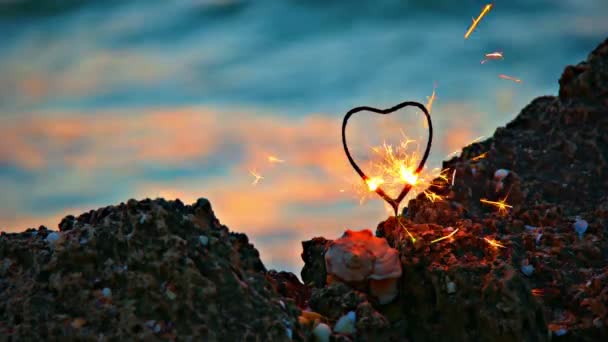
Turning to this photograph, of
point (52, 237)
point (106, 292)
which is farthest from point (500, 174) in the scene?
point (52, 237)

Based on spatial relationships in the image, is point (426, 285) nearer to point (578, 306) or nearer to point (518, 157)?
point (578, 306)

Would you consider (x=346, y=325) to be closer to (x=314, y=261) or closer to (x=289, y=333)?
(x=289, y=333)

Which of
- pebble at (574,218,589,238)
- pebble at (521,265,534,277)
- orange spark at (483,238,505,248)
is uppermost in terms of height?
pebble at (574,218,589,238)

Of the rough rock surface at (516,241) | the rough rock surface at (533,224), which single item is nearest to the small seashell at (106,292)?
the rough rock surface at (516,241)

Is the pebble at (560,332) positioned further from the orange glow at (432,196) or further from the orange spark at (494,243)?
the orange glow at (432,196)

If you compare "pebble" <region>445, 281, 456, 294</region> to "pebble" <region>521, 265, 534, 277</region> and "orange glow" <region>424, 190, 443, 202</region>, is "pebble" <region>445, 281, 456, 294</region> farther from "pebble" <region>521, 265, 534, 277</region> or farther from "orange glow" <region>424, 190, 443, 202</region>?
"orange glow" <region>424, 190, 443, 202</region>

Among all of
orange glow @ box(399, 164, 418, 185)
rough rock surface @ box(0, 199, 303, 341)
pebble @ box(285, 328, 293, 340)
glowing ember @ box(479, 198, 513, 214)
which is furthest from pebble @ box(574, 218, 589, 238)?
pebble @ box(285, 328, 293, 340)
